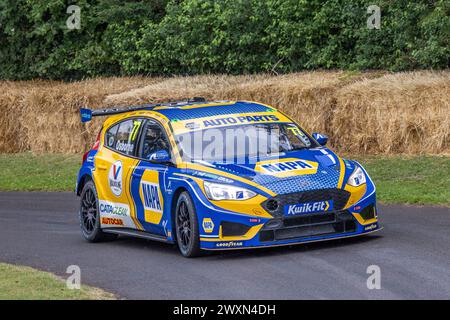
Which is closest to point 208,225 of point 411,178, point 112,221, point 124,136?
point 112,221

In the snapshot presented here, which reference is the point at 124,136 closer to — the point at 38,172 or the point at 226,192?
the point at 226,192

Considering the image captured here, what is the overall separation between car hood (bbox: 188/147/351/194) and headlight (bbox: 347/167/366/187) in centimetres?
15

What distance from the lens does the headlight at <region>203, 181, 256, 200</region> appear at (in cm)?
1273

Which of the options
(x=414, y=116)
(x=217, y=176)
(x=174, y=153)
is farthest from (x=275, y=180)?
(x=414, y=116)

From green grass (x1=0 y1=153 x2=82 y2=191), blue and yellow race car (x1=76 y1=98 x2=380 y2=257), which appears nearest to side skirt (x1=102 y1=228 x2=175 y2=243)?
blue and yellow race car (x1=76 y1=98 x2=380 y2=257)

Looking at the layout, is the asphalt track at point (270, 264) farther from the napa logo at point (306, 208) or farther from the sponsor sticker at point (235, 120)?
the sponsor sticker at point (235, 120)

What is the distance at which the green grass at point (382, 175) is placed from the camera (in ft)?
58.8

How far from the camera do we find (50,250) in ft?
48.1

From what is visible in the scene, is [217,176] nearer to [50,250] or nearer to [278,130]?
[278,130]

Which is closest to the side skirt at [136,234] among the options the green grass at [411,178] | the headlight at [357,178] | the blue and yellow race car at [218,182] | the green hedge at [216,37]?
the blue and yellow race car at [218,182]

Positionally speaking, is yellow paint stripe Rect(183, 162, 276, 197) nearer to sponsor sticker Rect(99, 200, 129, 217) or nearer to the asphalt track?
the asphalt track

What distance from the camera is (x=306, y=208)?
12.8 m

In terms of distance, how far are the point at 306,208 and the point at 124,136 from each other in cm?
337

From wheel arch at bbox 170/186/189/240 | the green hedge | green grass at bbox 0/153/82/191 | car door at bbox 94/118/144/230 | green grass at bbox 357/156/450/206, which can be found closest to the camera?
wheel arch at bbox 170/186/189/240
